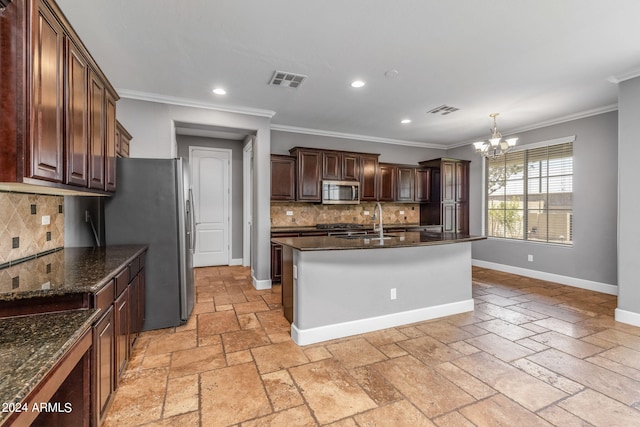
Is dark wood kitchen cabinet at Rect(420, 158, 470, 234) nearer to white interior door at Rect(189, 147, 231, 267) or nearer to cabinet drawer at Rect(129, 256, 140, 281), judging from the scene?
white interior door at Rect(189, 147, 231, 267)

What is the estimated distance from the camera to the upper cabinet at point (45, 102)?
1354mm

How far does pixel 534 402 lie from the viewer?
1.97 m

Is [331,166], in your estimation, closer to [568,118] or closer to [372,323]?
[372,323]

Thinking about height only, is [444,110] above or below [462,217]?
above

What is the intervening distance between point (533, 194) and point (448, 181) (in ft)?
4.93

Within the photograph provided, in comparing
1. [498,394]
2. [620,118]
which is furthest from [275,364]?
[620,118]

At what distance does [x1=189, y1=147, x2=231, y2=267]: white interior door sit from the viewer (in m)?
5.91

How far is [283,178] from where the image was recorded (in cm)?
513

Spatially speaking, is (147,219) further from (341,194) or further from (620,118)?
(620,118)

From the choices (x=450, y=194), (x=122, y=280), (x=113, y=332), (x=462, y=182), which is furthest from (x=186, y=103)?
(x=462, y=182)

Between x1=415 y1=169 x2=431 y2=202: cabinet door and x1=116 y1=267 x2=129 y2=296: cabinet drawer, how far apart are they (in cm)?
558

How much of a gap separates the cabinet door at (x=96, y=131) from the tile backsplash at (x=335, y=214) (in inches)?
127

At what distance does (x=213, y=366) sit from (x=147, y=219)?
158 cm

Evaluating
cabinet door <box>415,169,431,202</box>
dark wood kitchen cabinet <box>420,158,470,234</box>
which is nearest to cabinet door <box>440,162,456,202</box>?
dark wood kitchen cabinet <box>420,158,470,234</box>
